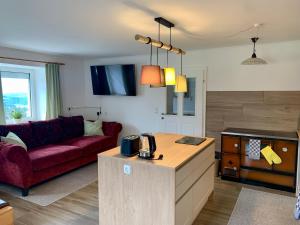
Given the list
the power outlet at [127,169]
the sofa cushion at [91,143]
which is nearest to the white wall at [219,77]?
the sofa cushion at [91,143]

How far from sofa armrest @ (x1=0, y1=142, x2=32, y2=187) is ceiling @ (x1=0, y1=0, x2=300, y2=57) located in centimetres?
160

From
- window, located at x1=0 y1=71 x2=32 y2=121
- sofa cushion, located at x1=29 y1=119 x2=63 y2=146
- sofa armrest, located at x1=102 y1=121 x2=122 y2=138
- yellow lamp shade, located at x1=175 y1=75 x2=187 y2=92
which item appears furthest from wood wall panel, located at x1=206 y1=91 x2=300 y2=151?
window, located at x1=0 y1=71 x2=32 y2=121

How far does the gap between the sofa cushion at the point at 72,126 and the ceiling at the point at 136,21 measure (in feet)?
5.54

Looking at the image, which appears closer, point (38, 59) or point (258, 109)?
point (258, 109)

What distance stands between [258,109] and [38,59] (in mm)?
4459

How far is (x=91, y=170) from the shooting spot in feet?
14.1

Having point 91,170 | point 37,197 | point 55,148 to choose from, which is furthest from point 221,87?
point 37,197

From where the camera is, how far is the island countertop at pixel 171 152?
2.07 metres

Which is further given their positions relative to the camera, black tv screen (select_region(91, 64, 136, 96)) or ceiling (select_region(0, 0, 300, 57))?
black tv screen (select_region(91, 64, 136, 96))

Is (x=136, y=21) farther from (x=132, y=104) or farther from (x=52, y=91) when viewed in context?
(x=52, y=91)

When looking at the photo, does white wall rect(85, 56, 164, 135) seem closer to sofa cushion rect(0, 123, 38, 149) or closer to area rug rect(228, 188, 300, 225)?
sofa cushion rect(0, 123, 38, 149)

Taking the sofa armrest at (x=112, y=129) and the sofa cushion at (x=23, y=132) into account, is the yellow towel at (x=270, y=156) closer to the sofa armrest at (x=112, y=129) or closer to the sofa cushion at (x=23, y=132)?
the sofa armrest at (x=112, y=129)

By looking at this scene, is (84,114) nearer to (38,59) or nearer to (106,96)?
(106,96)

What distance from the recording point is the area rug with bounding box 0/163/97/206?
3197mm
